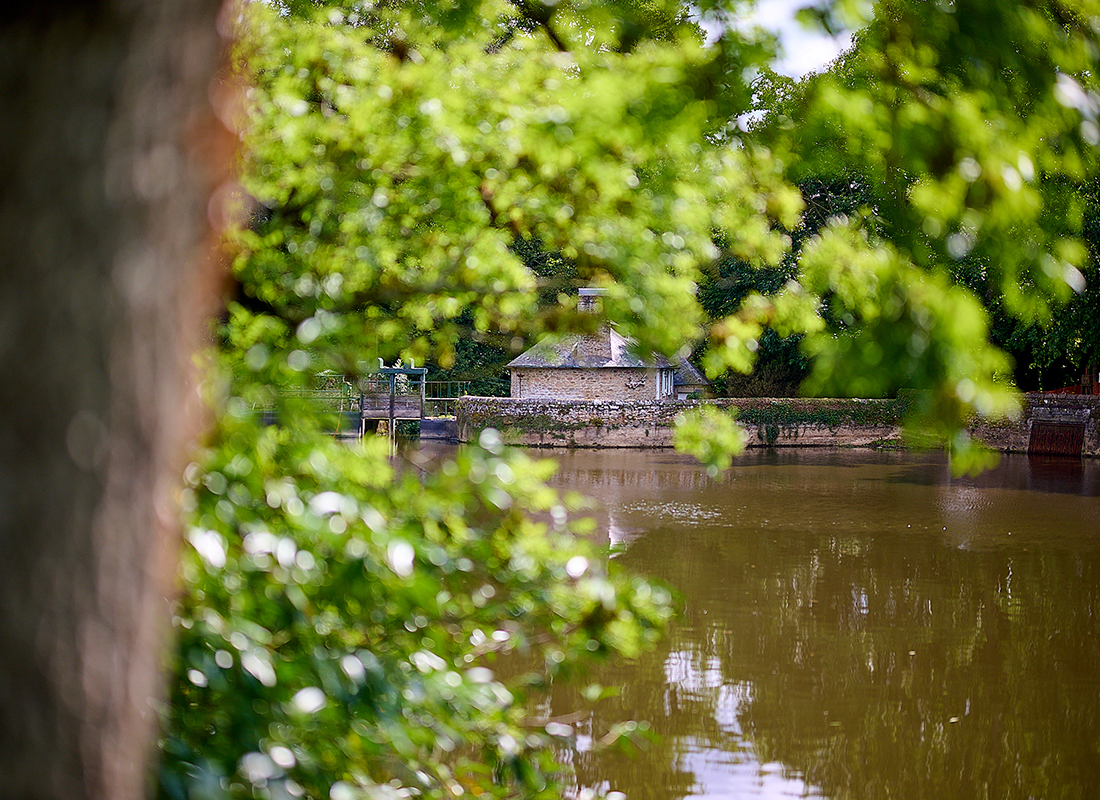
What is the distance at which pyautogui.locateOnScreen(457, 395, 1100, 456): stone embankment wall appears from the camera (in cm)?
3634

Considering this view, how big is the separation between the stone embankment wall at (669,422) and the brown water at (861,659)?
16.0 metres

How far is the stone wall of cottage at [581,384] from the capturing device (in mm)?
40094

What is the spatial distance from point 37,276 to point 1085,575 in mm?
15656

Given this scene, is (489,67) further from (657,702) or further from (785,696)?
(785,696)

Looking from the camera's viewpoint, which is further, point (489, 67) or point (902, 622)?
point (902, 622)

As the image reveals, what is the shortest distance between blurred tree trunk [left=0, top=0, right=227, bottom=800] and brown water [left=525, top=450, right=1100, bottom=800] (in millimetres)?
2437

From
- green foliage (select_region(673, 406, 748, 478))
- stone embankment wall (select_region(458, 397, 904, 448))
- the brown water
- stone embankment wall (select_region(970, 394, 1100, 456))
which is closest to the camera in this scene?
green foliage (select_region(673, 406, 748, 478))

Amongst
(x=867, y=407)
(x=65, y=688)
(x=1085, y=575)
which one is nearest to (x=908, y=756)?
(x=65, y=688)

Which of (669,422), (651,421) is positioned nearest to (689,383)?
(651,421)

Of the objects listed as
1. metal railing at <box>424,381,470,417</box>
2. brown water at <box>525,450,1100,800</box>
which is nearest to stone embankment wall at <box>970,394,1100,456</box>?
brown water at <box>525,450,1100,800</box>

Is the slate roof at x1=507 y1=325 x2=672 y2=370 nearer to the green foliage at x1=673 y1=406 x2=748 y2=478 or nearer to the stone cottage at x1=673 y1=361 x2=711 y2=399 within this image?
the stone cottage at x1=673 y1=361 x2=711 y2=399

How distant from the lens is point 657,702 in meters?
8.48

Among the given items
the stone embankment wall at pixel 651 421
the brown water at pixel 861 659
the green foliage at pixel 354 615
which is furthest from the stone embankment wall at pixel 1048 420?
the green foliage at pixel 354 615

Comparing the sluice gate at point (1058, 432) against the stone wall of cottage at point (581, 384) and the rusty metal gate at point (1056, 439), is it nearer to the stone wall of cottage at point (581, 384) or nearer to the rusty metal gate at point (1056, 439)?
the rusty metal gate at point (1056, 439)
